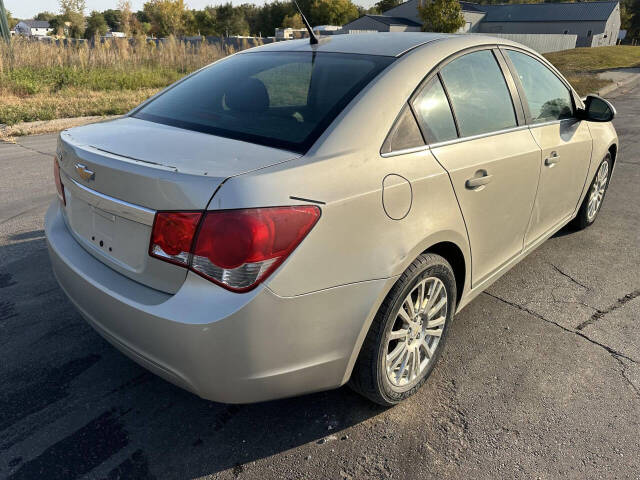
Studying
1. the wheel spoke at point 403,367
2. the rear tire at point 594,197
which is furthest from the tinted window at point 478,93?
the rear tire at point 594,197

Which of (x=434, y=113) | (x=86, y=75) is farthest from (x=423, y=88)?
(x=86, y=75)

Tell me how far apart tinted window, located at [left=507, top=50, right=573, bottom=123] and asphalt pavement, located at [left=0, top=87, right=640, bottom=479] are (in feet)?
4.30

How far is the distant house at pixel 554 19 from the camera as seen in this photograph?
65.6m

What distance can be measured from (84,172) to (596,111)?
3.66m

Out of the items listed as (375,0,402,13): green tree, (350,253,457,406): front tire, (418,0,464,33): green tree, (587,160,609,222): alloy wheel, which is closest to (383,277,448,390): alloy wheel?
(350,253,457,406): front tire

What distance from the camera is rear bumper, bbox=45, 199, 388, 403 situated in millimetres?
1804

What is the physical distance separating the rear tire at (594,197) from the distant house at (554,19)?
65478mm

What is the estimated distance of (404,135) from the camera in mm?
2305

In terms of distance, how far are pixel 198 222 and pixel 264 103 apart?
1050 millimetres

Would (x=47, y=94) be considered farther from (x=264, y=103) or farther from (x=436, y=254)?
(x=436, y=254)

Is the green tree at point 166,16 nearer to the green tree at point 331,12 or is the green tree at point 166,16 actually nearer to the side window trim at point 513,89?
the green tree at point 331,12

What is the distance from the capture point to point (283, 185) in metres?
1.84

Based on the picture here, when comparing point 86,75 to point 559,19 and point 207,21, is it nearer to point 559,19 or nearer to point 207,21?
point 207,21

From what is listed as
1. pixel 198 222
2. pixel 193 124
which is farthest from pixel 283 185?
pixel 193 124
